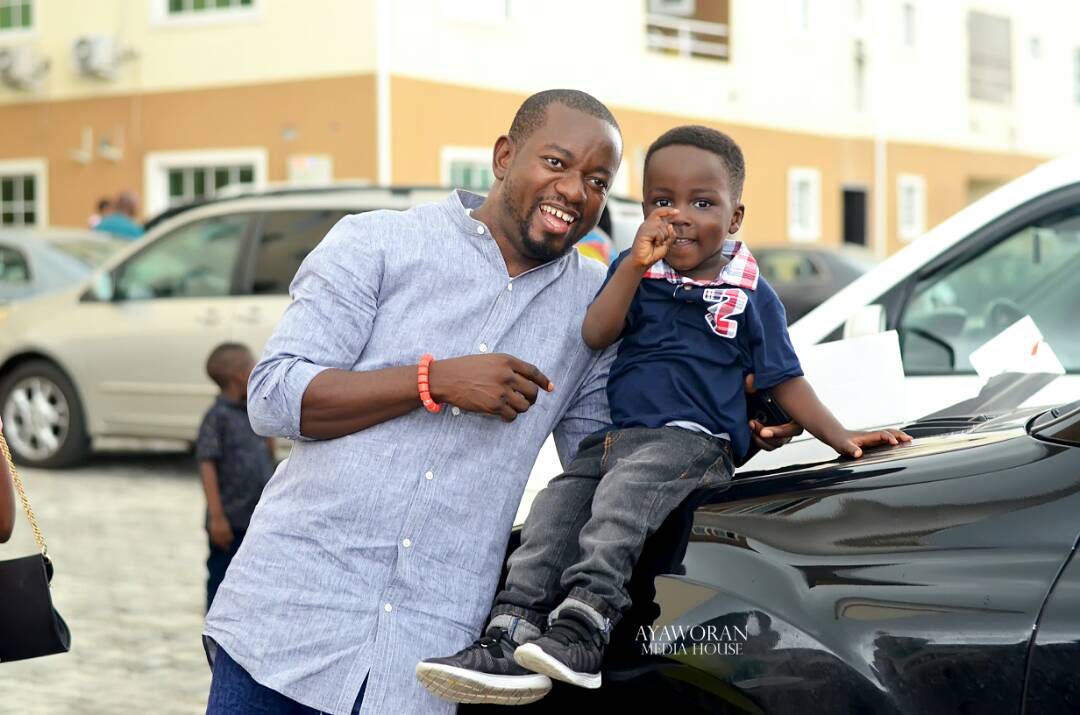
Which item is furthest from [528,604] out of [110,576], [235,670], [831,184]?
[831,184]

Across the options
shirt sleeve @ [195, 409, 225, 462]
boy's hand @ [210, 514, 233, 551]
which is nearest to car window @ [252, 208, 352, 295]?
shirt sleeve @ [195, 409, 225, 462]

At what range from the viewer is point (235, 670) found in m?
2.71

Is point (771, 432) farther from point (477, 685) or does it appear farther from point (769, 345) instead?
point (477, 685)

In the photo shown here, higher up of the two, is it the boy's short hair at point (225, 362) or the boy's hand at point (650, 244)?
the boy's hand at point (650, 244)

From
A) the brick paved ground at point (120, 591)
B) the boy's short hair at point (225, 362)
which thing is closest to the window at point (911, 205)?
the brick paved ground at point (120, 591)

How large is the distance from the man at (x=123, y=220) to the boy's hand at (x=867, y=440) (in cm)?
1087

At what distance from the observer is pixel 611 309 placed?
9.17 ft

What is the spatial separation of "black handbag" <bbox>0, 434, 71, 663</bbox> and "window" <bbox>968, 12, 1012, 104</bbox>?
3176 cm

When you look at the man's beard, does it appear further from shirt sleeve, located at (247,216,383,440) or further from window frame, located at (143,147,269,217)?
window frame, located at (143,147,269,217)

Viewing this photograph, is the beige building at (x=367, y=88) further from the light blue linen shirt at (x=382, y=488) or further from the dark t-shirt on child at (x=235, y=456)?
the light blue linen shirt at (x=382, y=488)

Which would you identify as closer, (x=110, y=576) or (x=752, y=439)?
(x=752, y=439)

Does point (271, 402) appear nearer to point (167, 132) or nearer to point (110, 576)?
point (110, 576)

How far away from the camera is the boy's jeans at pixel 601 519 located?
2627mm

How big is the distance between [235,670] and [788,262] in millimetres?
14143
